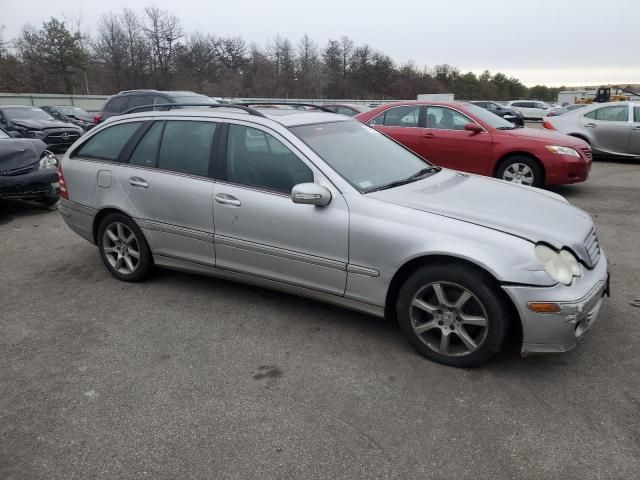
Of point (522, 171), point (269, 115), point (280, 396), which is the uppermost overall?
point (269, 115)

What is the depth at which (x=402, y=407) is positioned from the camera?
9.34ft

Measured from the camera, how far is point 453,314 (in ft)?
10.3

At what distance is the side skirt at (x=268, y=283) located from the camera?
350 cm

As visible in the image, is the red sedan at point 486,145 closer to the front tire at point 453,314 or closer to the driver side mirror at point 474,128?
the driver side mirror at point 474,128

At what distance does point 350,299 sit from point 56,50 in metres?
51.2

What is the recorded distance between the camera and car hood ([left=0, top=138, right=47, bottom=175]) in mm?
7312

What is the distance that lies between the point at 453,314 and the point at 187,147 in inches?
101

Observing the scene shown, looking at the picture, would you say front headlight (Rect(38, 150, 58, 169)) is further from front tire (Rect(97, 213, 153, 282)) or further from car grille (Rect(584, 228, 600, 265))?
car grille (Rect(584, 228, 600, 265))

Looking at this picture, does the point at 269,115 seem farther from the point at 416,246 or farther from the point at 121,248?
the point at 121,248

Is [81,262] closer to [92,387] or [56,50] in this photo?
[92,387]

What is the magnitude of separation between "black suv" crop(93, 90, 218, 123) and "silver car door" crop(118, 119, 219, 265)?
25.7 feet

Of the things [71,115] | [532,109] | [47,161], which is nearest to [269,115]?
[47,161]

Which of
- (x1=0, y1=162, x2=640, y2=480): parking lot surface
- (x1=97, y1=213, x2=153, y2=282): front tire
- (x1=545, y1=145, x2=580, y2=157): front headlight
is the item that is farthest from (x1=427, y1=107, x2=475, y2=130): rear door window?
(x1=97, y1=213, x2=153, y2=282): front tire

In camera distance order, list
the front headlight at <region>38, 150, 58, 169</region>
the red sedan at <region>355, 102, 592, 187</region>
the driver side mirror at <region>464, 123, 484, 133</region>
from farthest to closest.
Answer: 1. the driver side mirror at <region>464, 123, 484, 133</region>
2. the red sedan at <region>355, 102, 592, 187</region>
3. the front headlight at <region>38, 150, 58, 169</region>
